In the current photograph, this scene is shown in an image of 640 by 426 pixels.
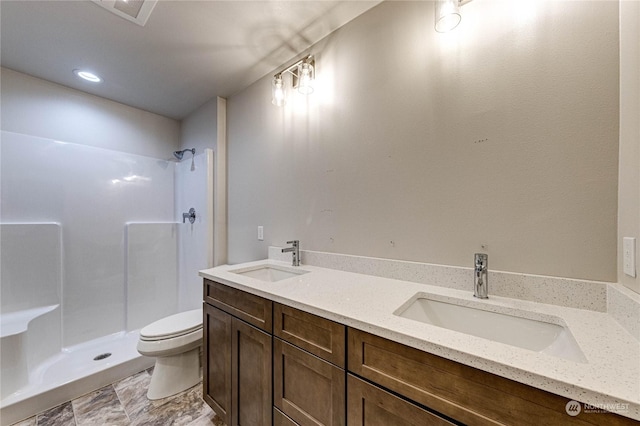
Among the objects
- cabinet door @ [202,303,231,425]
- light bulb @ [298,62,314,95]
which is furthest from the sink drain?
light bulb @ [298,62,314,95]

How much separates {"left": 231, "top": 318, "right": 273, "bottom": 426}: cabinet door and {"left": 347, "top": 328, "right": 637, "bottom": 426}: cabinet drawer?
49 centimetres

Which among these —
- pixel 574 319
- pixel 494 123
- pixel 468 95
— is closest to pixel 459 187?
pixel 494 123

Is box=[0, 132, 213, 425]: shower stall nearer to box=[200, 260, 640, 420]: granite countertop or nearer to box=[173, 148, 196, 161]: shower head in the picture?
box=[173, 148, 196, 161]: shower head

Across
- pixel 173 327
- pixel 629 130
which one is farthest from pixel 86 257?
pixel 629 130

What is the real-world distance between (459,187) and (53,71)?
9.84 ft

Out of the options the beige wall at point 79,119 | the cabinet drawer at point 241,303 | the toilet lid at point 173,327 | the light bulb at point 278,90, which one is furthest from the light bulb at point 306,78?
the beige wall at point 79,119

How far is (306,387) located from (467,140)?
1.22 meters

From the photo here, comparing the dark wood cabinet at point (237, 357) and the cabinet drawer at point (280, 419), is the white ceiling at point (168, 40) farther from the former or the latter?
the cabinet drawer at point (280, 419)

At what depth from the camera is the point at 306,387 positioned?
37.7 inches

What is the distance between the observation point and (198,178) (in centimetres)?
253

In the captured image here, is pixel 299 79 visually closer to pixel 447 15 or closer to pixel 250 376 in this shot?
pixel 447 15

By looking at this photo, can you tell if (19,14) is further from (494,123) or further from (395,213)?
(494,123)

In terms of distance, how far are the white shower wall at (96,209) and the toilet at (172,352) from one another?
26.1 inches

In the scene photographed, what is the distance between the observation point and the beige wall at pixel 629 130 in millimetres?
742
